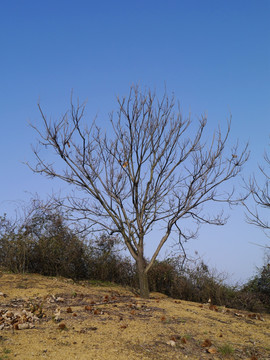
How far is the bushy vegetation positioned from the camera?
11.3 m

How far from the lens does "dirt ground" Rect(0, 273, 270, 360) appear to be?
4.93 meters

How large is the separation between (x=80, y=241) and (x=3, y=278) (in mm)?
2849

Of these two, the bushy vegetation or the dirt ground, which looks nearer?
the dirt ground

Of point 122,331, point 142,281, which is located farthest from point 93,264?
point 122,331

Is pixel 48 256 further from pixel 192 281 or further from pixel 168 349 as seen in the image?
pixel 168 349

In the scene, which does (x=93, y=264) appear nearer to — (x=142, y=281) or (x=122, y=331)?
(x=142, y=281)

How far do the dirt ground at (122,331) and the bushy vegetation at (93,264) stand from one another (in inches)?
119

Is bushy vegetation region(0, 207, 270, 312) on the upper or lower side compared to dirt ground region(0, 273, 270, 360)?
upper

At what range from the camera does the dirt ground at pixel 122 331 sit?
4.93 metres

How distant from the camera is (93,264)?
42.3 feet

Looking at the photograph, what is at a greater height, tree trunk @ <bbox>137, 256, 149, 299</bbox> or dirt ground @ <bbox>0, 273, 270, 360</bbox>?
tree trunk @ <bbox>137, 256, 149, 299</bbox>

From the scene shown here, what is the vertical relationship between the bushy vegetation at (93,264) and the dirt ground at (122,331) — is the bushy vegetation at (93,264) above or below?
above

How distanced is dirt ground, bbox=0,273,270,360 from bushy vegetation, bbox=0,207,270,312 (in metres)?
3.01

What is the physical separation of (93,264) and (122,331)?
23.8ft
